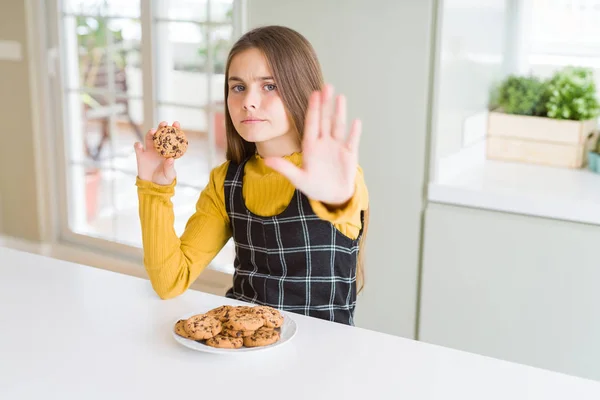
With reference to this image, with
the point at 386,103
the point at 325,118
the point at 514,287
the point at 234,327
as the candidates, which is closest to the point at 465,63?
the point at 386,103

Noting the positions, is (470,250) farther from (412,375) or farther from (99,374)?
(99,374)

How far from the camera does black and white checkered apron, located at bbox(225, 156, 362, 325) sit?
1.68 meters

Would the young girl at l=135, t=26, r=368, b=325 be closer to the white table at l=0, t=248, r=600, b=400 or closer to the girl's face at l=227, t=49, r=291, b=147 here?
the girl's face at l=227, t=49, r=291, b=147

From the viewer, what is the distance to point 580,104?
8.75ft

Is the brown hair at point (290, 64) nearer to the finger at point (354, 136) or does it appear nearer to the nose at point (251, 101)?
the nose at point (251, 101)

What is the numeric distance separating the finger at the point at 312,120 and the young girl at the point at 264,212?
27 centimetres

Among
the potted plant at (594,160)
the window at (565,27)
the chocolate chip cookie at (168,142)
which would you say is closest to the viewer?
the chocolate chip cookie at (168,142)

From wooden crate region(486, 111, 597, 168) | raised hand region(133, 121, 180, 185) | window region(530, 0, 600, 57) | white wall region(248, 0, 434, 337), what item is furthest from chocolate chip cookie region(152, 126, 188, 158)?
window region(530, 0, 600, 57)

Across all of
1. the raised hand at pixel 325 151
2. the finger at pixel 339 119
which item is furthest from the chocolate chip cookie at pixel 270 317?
the finger at pixel 339 119

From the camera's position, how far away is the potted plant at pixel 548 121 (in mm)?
2676

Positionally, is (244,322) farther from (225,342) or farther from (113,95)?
(113,95)

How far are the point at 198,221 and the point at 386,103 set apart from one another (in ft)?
3.25

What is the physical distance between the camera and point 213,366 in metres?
1.26

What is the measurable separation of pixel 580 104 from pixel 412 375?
5.68 feet
